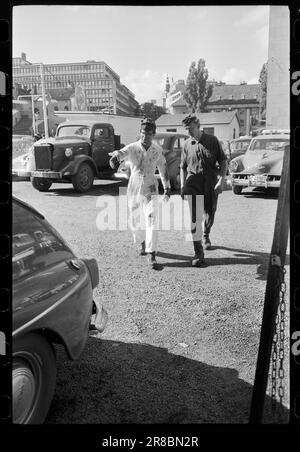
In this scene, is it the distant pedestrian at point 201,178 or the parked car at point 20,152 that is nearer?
the parked car at point 20,152

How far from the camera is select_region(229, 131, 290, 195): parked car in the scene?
5.49 feet

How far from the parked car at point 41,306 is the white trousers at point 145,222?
0.48 metres

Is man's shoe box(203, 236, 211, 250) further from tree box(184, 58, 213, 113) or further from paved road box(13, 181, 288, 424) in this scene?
tree box(184, 58, 213, 113)

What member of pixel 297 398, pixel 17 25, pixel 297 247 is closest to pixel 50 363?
pixel 297 398

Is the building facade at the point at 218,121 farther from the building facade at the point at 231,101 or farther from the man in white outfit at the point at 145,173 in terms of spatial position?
the man in white outfit at the point at 145,173

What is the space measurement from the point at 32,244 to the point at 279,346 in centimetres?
110

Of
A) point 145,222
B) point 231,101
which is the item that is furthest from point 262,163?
point 231,101

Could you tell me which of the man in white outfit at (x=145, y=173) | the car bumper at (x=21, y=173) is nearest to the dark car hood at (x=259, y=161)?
the man in white outfit at (x=145, y=173)

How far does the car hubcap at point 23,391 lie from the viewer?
152cm

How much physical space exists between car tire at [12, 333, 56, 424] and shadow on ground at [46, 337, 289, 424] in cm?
8

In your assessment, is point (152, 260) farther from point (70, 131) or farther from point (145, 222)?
point (70, 131)

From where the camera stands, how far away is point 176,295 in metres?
2.05

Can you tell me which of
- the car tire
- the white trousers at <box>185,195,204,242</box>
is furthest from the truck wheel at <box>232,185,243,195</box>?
the car tire
